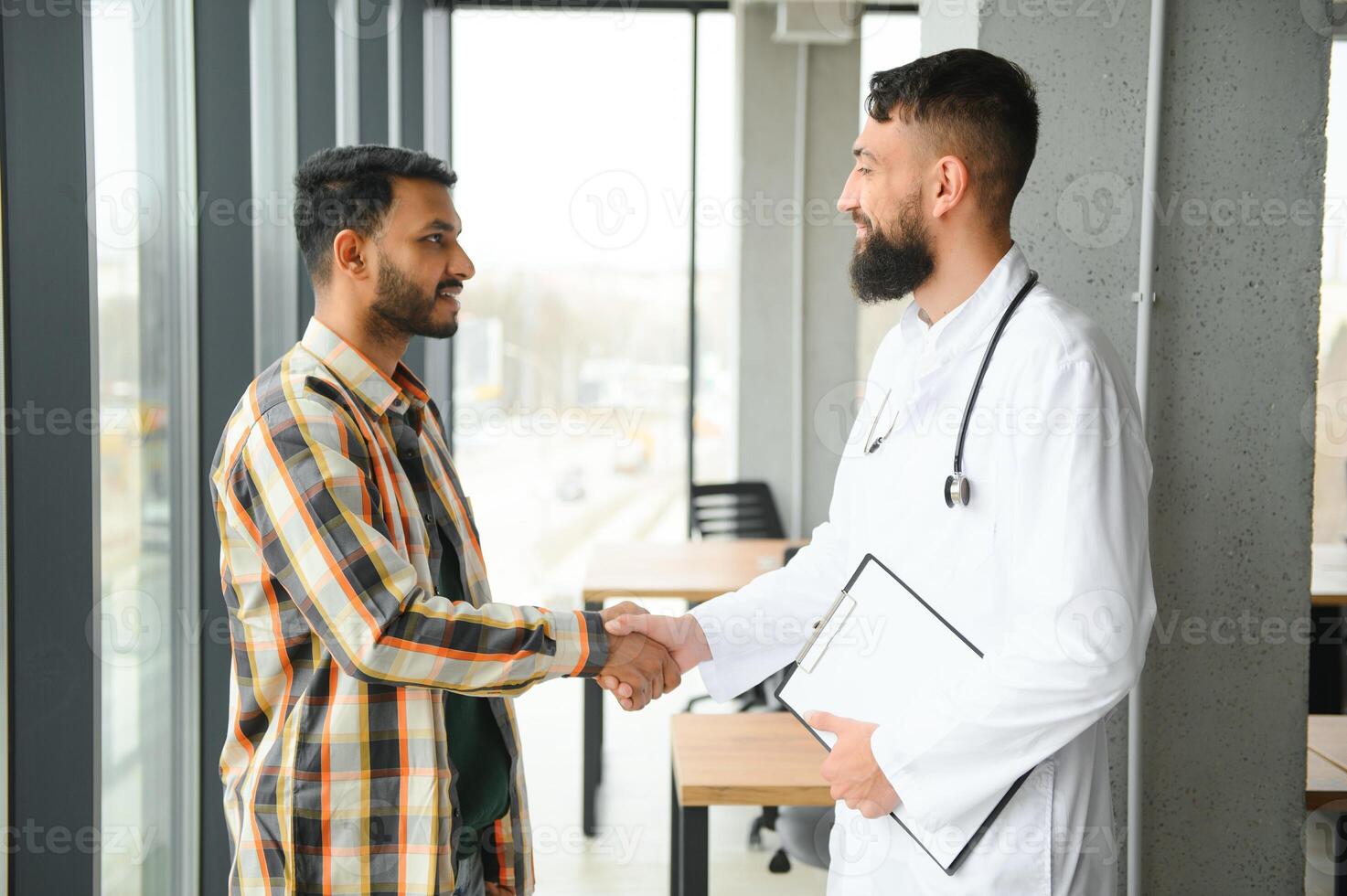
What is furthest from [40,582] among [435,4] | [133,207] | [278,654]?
[435,4]

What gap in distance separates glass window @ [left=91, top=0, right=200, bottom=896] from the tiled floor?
4.35 feet

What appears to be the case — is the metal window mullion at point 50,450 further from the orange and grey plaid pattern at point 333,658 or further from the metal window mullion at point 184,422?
the metal window mullion at point 184,422

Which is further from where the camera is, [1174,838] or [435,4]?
[435,4]

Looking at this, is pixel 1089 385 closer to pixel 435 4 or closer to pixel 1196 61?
pixel 1196 61

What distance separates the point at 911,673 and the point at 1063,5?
1354 mm

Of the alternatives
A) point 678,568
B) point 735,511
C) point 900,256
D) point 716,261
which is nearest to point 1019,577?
point 900,256

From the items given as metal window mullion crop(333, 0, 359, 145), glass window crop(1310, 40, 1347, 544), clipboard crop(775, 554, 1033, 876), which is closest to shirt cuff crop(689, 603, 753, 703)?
clipboard crop(775, 554, 1033, 876)

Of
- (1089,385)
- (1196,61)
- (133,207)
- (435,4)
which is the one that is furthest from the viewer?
(435,4)

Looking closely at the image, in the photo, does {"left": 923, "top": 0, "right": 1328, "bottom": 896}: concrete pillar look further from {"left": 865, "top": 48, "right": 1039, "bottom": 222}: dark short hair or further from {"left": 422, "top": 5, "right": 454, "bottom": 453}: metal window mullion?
A: {"left": 422, "top": 5, "right": 454, "bottom": 453}: metal window mullion

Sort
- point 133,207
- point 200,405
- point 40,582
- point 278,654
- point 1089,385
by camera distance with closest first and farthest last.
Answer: point 1089,385, point 278,654, point 40,582, point 133,207, point 200,405

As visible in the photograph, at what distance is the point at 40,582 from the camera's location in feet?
5.59

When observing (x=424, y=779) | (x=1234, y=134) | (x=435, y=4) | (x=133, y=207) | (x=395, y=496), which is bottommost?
(x=424, y=779)

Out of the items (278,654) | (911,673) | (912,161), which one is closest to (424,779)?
(278,654)

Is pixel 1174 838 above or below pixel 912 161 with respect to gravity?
below
